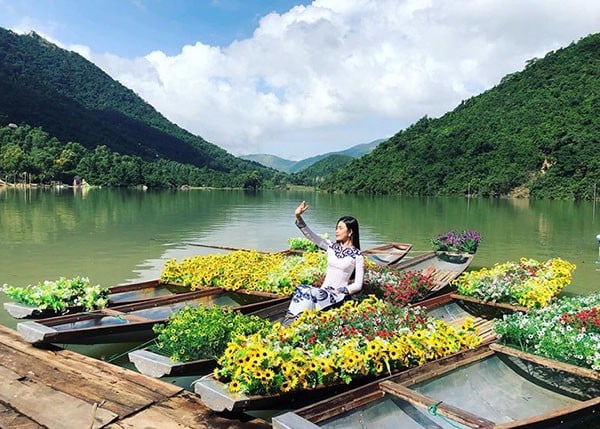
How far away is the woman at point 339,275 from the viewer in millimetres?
5973

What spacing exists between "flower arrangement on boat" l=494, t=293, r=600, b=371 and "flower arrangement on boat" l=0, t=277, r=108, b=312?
515 cm

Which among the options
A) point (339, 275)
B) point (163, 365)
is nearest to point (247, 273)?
point (339, 275)

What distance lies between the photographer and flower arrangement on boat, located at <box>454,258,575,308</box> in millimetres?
7480

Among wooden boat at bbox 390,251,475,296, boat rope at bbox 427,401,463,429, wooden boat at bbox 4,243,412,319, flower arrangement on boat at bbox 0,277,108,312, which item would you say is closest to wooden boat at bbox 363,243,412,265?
wooden boat at bbox 4,243,412,319

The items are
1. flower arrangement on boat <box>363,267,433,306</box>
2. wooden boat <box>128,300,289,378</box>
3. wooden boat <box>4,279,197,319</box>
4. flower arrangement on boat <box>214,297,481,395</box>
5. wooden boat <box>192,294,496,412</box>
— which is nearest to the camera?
wooden boat <box>192,294,496,412</box>

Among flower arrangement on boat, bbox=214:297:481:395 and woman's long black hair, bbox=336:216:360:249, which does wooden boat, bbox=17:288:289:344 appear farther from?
flower arrangement on boat, bbox=214:297:481:395

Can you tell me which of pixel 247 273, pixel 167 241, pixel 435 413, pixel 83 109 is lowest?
pixel 167 241

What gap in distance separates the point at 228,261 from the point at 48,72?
553 feet

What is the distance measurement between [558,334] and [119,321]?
500cm

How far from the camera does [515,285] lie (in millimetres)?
7797

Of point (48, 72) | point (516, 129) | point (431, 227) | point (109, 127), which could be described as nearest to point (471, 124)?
point (516, 129)

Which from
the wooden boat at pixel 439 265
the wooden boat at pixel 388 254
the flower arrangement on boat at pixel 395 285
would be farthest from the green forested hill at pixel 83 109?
the flower arrangement on boat at pixel 395 285

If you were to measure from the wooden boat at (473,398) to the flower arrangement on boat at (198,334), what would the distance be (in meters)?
1.29

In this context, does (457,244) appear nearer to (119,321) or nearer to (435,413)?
(119,321)
